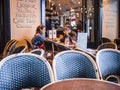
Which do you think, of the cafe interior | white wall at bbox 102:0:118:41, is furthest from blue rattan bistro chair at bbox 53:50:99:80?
white wall at bbox 102:0:118:41

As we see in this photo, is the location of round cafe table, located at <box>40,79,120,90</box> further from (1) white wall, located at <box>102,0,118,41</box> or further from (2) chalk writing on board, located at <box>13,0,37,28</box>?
(1) white wall, located at <box>102,0,118,41</box>

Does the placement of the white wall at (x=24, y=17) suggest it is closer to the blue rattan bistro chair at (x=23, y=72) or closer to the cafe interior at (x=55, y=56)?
the cafe interior at (x=55, y=56)

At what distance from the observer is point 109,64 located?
279cm

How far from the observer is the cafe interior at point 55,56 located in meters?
1.98

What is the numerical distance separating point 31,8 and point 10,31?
998 mm

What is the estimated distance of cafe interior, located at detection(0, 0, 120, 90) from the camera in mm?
1979

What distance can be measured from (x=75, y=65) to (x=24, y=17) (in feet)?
14.8

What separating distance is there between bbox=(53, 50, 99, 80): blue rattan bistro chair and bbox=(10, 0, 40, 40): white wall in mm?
4130

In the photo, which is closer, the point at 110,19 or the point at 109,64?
the point at 109,64

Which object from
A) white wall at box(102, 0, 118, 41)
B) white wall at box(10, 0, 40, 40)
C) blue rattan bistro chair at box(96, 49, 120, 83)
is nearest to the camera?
blue rattan bistro chair at box(96, 49, 120, 83)

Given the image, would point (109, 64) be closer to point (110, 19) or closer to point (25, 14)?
point (25, 14)

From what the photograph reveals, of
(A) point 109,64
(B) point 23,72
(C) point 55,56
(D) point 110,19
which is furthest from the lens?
(D) point 110,19

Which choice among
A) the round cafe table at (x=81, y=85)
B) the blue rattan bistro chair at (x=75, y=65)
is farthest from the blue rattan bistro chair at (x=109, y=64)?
the round cafe table at (x=81, y=85)

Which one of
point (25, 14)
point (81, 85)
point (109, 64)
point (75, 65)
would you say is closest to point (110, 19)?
point (25, 14)
